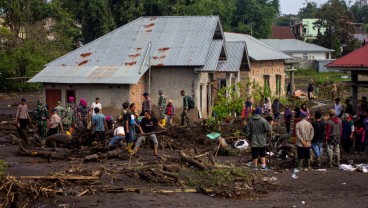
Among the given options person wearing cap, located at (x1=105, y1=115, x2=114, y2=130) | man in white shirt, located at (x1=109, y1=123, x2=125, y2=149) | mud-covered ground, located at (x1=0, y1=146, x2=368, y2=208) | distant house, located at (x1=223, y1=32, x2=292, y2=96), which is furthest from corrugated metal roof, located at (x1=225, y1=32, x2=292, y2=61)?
mud-covered ground, located at (x1=0, y1=146, x2=368, y2=208)

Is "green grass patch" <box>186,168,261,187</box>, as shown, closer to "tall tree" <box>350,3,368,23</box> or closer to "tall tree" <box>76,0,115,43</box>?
"tall tree" <box>76,0,115,43</box>

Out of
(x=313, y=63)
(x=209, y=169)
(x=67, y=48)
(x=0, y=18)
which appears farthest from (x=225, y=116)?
(x=313, y=63)

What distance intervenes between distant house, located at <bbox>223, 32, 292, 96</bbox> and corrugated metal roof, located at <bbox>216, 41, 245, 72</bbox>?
2.61 m

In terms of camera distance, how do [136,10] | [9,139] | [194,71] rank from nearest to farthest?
[9,139], [194,71], [136,10]

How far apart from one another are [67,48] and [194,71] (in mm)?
30648

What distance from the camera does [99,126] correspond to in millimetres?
20203

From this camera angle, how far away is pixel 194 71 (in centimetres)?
2898

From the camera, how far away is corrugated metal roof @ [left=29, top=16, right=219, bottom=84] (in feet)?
95.3

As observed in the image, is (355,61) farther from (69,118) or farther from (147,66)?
(147,66)

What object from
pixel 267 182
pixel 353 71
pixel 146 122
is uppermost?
pixel 353 71

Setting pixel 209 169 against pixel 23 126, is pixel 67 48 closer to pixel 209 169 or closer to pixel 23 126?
pixel 23 126

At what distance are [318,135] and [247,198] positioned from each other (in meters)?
4.38

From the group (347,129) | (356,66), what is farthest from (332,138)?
(356,66)

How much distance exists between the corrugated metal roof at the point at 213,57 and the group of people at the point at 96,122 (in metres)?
3.23
